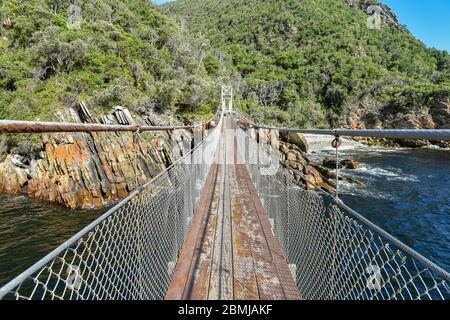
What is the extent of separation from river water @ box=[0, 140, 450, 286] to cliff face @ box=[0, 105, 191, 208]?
2.08ft

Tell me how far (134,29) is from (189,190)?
2713 centimetres

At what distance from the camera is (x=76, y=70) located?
15602 millimetres

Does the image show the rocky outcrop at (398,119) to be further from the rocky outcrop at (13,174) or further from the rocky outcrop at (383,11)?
the rocky outcrop at (383,11)

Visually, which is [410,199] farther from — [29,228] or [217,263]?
[29,228]

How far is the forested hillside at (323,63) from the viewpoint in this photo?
3747cm

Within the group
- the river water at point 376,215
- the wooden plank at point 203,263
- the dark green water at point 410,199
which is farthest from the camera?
the dark green water at point 410,199

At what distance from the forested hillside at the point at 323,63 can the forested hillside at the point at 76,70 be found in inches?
688

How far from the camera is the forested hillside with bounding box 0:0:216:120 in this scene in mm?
13602

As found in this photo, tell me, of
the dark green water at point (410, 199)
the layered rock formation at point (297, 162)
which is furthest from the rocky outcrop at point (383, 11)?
the layered rock formation at point (297, 162)

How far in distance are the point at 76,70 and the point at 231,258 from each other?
55.6 ft

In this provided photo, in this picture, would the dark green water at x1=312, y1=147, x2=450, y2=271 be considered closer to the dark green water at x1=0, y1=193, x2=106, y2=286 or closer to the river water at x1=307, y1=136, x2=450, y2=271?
the river water at x1=307, y1=136, x2=450, y2=271

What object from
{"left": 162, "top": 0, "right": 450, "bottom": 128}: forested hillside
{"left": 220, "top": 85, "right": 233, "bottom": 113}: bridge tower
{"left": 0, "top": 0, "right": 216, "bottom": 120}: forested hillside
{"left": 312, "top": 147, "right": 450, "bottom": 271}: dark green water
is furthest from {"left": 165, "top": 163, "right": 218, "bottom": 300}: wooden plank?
{"left": 162, "top": 0, "right": 450, "bottom": 128}: forested hillside

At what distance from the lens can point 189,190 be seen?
2830 mm
